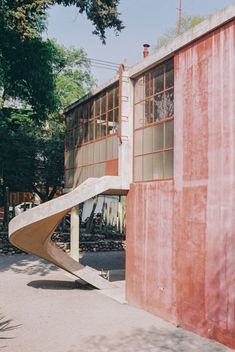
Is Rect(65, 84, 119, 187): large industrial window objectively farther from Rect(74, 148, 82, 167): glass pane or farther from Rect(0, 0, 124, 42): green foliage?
Rect(0, 0, 124, 42): green foliage

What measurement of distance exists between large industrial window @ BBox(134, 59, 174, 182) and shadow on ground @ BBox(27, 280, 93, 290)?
524 cm

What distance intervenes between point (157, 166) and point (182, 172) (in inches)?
54.8

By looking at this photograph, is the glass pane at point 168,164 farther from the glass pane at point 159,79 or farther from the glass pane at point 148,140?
the glass pane at point 159,79

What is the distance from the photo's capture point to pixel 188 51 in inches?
449

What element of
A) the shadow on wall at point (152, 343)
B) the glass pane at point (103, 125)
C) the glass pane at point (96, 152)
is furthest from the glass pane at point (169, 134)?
the shadow on wall at point (152, 343)

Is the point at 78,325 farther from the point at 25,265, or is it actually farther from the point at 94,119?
the point at 25,265

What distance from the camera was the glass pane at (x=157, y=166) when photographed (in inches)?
493

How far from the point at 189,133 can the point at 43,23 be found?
22.6m

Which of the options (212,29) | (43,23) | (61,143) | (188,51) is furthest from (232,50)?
(61,143)

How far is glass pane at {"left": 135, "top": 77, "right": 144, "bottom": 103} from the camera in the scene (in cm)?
1374

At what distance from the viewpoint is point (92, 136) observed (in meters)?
16.9

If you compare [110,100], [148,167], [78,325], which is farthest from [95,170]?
[78,325]

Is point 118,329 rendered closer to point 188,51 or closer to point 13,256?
point 188,51

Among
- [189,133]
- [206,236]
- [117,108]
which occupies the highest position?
[117,108]
